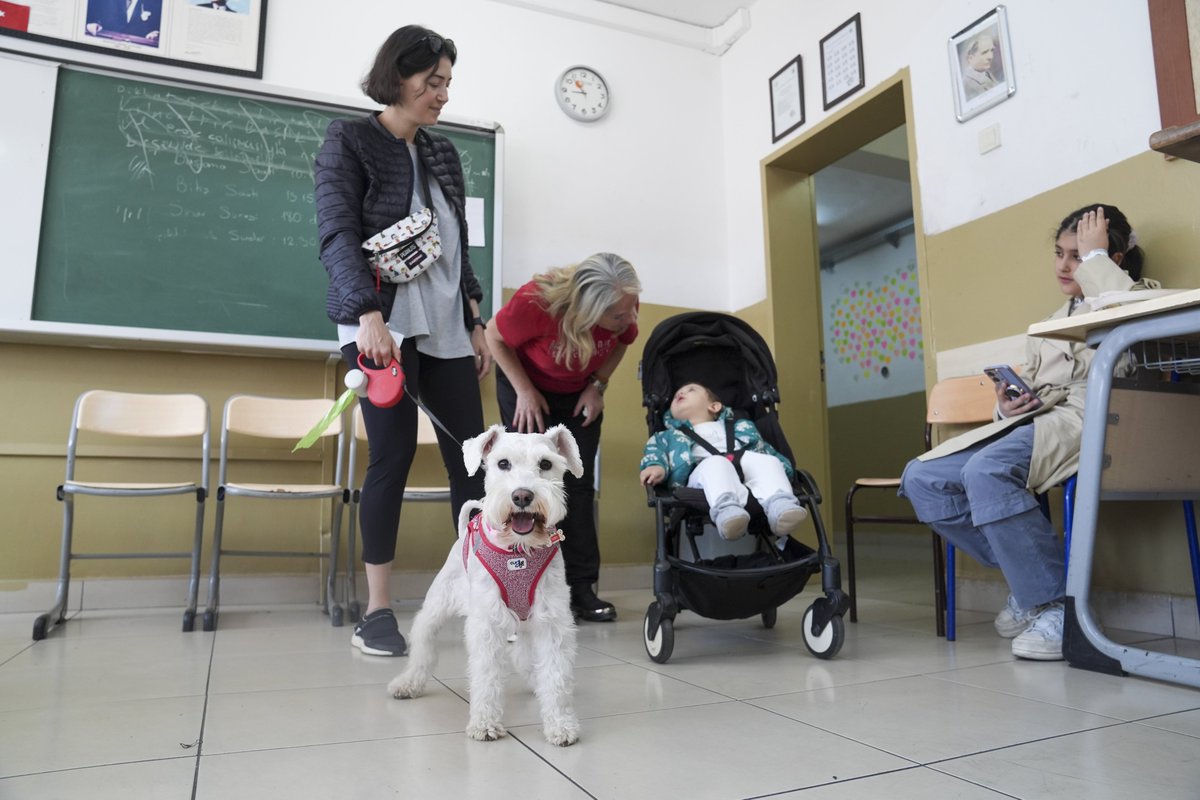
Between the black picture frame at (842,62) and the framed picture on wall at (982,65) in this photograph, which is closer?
the framed picture on wall at (982,65)

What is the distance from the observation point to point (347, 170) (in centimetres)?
211

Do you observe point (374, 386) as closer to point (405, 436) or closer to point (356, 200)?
point (405, 436)

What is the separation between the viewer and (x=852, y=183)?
251 inches

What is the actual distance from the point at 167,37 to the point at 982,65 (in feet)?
12.0

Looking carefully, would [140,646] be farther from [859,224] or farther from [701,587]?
[859,224]

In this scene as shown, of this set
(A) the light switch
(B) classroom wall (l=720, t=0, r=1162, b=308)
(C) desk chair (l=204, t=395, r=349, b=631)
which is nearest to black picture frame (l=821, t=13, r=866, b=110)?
(B) classroom wall (l=720, t=0, r=1162, b=308)

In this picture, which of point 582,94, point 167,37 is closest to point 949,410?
point 582,94

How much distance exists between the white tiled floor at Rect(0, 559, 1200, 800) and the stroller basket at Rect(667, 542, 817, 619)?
0.15 m

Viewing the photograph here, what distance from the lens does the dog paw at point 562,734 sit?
4.64 ft

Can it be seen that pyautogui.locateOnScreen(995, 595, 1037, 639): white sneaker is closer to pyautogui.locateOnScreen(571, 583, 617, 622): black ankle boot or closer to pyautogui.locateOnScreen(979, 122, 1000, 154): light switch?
pyautogui.locateOnScreen(571, 583, 617, 622): black ankle boot

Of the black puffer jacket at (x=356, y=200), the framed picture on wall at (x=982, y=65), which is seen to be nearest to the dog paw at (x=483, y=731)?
the black puffer jacket at (x=356, y=200)

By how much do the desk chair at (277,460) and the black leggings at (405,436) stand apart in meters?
1.03

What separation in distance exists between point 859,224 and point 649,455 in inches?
214

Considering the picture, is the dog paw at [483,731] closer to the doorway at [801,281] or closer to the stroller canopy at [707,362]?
the stroller canopy at [707,362]
